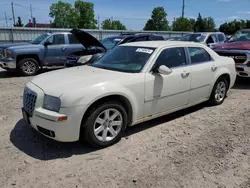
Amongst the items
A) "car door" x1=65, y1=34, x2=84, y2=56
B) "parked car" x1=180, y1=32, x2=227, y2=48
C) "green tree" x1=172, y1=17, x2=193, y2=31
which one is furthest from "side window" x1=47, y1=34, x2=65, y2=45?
"green tree" x1=172, y1=17, x2=193, y2=31

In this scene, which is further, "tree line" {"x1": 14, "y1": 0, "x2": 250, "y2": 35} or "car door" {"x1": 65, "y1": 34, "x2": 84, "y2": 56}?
"tree line" {"x1": 14, "y1": 0, "x2": 250, "y2": 35}

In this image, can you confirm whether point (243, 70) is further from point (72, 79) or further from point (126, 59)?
point (72, 79)

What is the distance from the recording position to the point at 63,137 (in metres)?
3.22

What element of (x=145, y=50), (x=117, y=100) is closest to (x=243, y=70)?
(x=145, y=50)

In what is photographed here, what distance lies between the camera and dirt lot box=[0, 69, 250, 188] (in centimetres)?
283

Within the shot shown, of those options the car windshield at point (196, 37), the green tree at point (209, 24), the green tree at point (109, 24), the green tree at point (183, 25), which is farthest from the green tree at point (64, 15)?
the car windshield at point (196, 37)

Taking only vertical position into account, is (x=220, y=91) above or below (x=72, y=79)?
below

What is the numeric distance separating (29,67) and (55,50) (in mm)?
1283

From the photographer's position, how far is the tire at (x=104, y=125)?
332cm

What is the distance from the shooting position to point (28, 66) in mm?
9492

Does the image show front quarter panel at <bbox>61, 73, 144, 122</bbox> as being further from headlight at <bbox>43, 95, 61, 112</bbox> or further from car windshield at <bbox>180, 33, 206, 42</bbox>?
car windshield at <bbox>180, 33, 206, 42</bbox>

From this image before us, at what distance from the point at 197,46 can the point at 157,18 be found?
222 feet

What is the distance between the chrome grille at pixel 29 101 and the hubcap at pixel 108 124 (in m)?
0.94

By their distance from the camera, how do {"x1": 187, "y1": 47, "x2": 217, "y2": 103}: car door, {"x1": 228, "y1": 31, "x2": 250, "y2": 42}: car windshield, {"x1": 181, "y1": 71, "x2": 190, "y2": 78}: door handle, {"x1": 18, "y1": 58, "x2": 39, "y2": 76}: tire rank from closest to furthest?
{"x1": 181, "y1": 71, "x2": 190, "y2": 78}: door handle
{"x1": 187, "y1": 47, "x2": 217, "y2": 103}: car door
{"x1": 228, "y1": 31, "x2": 250, "y2": 42}: car windshield
{"x1": 18, "y1": 58, "x2": 39, "y2": 76}: tire
